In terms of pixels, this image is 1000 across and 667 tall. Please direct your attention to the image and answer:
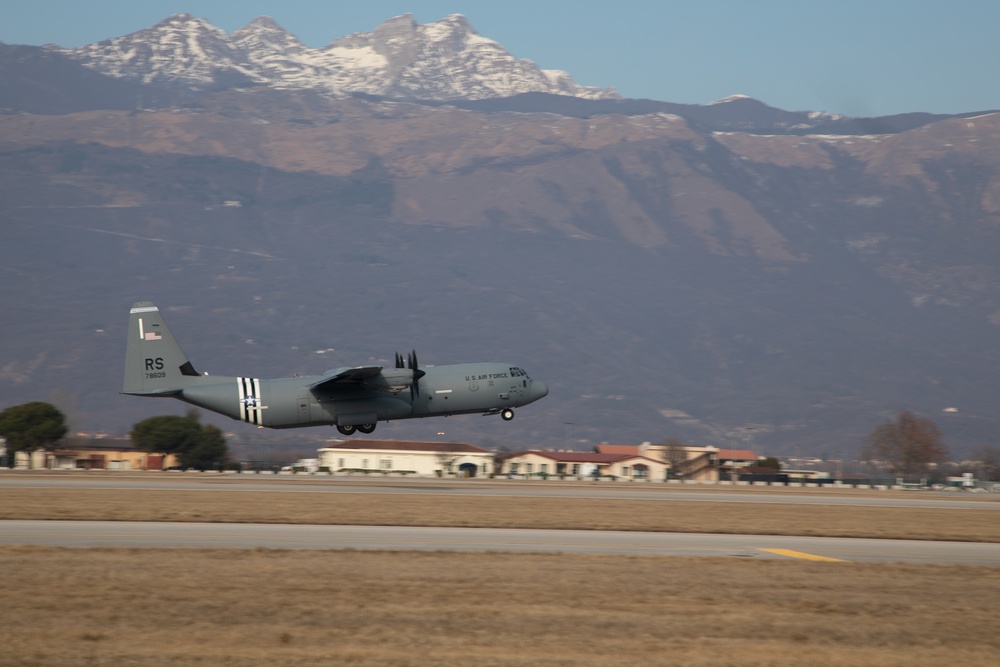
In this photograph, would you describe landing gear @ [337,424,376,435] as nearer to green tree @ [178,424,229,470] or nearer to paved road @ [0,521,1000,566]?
paved road @ [0,521,1000,566]

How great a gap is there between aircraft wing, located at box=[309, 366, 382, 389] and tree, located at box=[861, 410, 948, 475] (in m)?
132

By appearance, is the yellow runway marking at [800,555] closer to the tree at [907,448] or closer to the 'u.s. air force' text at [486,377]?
the 'u.s. air force' text at [486,377]

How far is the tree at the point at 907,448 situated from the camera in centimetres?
17062

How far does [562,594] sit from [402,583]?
11.3 feet

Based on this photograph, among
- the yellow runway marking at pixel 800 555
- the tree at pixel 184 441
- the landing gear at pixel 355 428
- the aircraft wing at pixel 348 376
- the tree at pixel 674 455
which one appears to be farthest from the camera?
the tree at pixel 674 455

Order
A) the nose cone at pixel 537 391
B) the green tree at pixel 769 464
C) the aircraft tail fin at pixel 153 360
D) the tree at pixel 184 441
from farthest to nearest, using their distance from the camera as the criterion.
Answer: the green tree at pixel 769 464 < the tree at pixel 184 441 < the nose cone at pixel 537 391 < the aircraft tail fin at pixel 153 360

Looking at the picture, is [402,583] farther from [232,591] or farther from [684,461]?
[684,461]

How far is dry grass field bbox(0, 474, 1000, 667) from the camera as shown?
17.9 meters

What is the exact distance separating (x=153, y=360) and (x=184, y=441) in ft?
236

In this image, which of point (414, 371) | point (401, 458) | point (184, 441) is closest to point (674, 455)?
point (401, 458)

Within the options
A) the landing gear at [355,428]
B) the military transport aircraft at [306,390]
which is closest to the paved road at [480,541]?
the military transport aircraft at [306,390]

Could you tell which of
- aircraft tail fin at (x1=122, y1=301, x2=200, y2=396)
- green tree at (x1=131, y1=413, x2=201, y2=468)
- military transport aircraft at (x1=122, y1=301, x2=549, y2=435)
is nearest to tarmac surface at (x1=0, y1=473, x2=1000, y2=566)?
military transport aircraft at (x1=122, y1=301, x2=549, y2=435)

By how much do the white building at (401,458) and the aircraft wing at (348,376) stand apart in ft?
283

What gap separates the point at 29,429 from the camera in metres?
120
